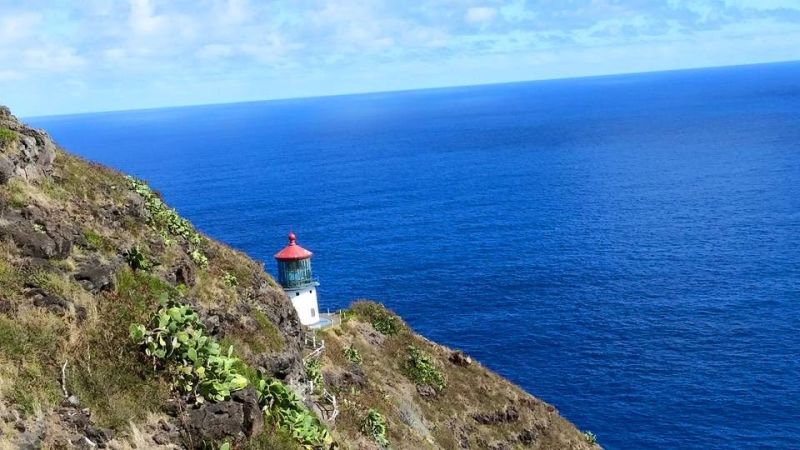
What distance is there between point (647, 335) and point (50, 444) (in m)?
76.0

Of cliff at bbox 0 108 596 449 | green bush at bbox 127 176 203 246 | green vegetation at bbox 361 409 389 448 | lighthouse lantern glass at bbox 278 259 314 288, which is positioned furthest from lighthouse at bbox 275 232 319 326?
green vegetation at bbox 361 409 389 448

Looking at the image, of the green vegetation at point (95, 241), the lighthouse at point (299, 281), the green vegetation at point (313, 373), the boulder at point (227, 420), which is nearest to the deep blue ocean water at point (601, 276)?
the lighthouse at point (299, 281)

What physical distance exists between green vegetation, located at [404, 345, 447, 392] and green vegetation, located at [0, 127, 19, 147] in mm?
26682

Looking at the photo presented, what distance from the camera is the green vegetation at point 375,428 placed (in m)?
28.6

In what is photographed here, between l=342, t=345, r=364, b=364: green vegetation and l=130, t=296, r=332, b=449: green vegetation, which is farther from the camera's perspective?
l=342, t=345, r=364, b=364: green vegetation

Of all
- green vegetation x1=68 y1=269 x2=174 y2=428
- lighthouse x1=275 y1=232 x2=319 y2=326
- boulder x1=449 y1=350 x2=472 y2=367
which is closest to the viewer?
green vegetation x1=68 y1=269 x2=174 y2=428

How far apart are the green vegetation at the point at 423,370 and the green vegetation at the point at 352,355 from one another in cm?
→ 411

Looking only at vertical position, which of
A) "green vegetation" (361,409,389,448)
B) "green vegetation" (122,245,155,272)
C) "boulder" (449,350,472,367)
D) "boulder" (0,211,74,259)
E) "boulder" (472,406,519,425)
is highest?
"boulder" (449,350,472,367)

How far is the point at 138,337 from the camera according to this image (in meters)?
17.6

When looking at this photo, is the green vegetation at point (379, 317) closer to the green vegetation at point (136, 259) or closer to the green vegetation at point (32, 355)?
the green vegetation at point (136, 259)

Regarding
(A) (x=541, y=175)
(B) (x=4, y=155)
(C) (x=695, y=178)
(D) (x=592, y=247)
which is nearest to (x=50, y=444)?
(B) (x=4, y=155)

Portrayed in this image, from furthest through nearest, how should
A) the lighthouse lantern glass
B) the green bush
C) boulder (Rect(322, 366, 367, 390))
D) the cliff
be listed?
the lighthouse lantern glass
boulder (Rect(322, 366, 367, 390))
the green bush
the cliff

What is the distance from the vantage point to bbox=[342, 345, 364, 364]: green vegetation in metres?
39.1

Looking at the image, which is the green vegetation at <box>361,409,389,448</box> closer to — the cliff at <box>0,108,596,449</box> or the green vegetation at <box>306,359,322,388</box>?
the cliff at <box>0,108,596,449</box>
